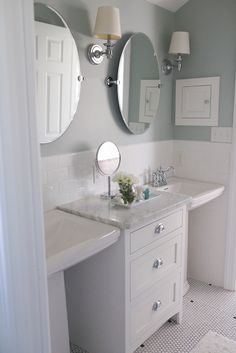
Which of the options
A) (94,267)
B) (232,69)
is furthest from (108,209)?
(232,69)

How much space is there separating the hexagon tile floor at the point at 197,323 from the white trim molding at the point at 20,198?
1.08m

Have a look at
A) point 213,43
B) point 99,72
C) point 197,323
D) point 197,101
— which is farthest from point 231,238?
point 99,72

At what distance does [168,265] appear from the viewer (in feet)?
6.15

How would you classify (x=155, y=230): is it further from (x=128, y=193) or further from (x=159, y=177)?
(x=159, y=177)

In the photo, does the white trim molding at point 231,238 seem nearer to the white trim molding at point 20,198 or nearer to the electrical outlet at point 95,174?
the electrical outlet at point 95,174

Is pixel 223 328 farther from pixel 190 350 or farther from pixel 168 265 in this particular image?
pixel 168 265

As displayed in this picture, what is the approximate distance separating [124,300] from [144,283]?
0.16 meters

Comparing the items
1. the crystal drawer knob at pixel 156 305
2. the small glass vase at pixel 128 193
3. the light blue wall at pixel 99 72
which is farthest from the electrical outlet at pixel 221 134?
the crystal drawer knob at pixel 156 305

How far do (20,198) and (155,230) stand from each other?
1007mm

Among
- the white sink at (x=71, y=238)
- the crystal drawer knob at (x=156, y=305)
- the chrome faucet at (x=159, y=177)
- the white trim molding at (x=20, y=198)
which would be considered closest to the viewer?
the white trim molding at (x=20, y=198)

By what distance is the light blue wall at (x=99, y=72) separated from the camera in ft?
5.82

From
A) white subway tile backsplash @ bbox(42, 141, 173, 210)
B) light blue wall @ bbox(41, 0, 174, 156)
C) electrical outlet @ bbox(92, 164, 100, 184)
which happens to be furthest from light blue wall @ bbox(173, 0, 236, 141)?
electrical outlet @ bbox(92, 164, 100, 184)

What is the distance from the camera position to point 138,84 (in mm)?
2205

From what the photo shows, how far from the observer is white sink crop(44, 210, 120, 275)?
124 centimetres
